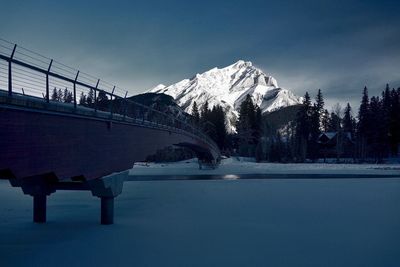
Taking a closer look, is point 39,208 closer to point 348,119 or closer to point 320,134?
point 320,134

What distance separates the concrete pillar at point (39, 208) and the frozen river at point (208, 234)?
0.48m

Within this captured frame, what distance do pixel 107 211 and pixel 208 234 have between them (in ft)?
15.5

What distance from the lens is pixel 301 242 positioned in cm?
1202

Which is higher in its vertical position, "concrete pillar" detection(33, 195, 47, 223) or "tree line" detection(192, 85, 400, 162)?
"tree line" detection(192, 85, 400, 162)

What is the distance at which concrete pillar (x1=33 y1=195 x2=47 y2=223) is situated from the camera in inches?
610

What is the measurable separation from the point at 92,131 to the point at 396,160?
72.2m

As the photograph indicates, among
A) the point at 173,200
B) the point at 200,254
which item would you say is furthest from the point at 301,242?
the point at 173,200

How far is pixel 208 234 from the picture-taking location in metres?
13.1

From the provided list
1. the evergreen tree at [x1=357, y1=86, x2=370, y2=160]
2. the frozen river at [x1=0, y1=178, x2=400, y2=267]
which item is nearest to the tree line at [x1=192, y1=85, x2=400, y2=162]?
the evergreen tree at [x1=357, y1=86, x2=370, y2=160]

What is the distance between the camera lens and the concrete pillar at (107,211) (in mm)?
15008

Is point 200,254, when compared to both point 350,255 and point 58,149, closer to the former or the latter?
point 350,255

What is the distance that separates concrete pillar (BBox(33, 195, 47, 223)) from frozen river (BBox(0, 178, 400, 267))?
18.9 inches

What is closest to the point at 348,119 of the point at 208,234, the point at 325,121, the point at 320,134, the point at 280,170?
the point at 325,121

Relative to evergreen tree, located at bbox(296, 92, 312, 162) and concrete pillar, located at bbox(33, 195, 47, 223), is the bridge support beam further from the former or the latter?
evergreen tree, located at bbox(296, 92, 312, 162)
